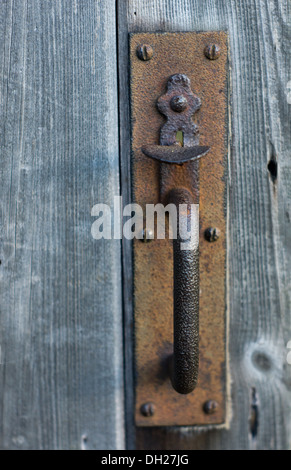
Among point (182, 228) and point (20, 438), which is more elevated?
point (182, 228)

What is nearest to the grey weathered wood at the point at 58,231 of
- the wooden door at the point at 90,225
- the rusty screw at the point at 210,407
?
the wooden door at the point at 90,225

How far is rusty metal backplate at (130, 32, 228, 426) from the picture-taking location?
0.49 m

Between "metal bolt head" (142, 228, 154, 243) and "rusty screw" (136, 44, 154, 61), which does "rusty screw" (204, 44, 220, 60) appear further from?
"metal bolt head" (142, 228, 154, 243)

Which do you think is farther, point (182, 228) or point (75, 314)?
point (75, 314)

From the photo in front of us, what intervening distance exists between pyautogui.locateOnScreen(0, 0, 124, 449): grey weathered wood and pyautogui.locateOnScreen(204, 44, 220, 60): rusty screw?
0.11 m

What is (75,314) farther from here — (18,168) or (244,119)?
(244,119)

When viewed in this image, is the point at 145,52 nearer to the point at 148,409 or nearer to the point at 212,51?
the point at 212,51

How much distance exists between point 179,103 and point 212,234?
0.53ft

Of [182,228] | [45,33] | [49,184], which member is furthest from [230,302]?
[45,33]

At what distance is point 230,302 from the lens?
0.54m

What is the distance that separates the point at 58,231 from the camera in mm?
523

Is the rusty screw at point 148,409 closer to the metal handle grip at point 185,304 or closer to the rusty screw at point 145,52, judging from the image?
the metal handle grip at point 185,304

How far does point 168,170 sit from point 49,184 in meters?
0.15

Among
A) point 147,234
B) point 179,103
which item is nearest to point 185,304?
point 147,234
